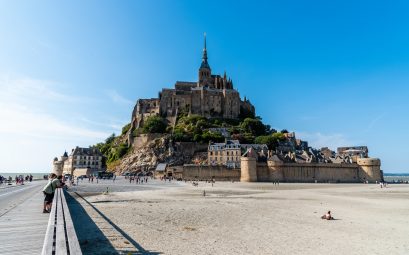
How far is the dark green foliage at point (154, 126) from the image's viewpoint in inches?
2990

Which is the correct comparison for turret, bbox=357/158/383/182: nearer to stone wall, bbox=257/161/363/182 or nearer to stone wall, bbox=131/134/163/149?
stone wall, bbox=257/161/363/182

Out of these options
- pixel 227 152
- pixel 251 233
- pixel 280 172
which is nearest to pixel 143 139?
pixel 227 152

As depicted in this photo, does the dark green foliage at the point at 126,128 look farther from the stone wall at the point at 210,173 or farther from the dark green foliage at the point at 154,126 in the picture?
the stone wall at the point at 210,173

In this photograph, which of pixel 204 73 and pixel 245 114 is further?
pixel 204 73

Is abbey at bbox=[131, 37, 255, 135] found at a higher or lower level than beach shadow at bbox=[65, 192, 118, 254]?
higher

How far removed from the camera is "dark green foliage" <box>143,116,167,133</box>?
75938 mm

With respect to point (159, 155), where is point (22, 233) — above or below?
below

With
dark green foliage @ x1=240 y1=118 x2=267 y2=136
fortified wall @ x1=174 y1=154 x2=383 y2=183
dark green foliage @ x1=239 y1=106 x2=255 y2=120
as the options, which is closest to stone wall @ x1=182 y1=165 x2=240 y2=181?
fortified wall @ x1=174 y1=154 x2=383 y2=183

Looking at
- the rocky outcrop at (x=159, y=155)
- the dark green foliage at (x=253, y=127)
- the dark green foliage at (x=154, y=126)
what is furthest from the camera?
the dark green foliage at (x=253, y=127)

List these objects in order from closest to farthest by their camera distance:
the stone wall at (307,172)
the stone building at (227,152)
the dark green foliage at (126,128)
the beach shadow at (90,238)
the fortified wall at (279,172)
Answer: the beach shadow at (90,238), the fortified wall at (279,172), the stone wall at (307,172), the stone building at (227,152), the dark green foliage at (126,128)

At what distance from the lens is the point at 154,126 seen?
76.1 meters

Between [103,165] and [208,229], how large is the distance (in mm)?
73376

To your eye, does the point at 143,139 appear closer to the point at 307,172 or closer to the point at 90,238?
the point at 307,172

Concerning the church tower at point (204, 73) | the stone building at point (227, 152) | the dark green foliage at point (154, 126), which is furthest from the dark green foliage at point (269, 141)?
the church tower at point (204, 73)
